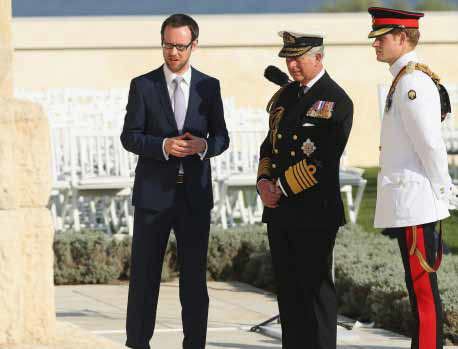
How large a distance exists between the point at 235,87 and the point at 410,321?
46.1 ft

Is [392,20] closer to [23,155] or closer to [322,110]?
[322,110]

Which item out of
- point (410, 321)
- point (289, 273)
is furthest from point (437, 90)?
point (410, 321)

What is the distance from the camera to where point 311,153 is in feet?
19.4

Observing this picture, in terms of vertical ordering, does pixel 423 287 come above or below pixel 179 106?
below

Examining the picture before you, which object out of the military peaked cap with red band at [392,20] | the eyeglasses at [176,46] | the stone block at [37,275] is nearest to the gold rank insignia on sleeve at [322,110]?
the military peaked cap with red band at [392,20]

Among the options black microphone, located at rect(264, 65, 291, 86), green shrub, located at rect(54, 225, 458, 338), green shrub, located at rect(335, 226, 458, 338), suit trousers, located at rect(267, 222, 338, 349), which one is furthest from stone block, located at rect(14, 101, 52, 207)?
green shrub, located at rect(54, 225, 458, 338)

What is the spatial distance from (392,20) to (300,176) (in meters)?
0.77

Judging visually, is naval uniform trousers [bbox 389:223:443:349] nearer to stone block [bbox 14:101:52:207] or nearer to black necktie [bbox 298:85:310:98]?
black necktie [bbox 298:85:310:98]

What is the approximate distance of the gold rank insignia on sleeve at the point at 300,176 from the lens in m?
5.90

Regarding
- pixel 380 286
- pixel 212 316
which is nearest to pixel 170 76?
pixel 380 286

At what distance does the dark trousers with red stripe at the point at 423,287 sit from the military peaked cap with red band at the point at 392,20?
2.66 feet

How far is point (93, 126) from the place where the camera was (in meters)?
12.5

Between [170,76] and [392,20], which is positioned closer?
[392,20]

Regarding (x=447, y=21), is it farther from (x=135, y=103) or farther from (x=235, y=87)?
(x=135, y=103)
